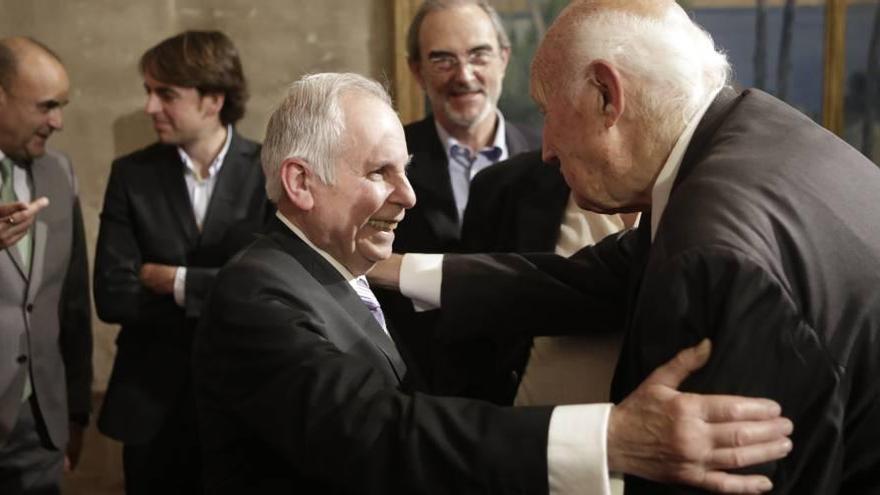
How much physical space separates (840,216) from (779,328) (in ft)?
0.74

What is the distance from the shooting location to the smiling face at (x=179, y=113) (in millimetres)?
3807

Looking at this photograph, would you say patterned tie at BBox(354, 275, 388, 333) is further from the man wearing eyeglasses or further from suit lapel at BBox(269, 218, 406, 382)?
the man wearing eyeglasses

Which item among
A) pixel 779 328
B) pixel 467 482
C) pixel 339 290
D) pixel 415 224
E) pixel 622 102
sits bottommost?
pixel 415 224

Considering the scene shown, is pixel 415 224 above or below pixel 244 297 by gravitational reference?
below

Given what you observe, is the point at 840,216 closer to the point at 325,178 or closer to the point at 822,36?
the point at 325,178

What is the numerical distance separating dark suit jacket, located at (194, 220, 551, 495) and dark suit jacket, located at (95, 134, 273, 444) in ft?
5.84

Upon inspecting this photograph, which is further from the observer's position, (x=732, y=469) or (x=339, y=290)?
(x=339, y=290)

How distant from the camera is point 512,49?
4.71m

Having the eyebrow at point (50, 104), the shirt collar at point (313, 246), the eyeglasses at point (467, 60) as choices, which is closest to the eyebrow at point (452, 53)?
the eyeglasses at point (467, 60)

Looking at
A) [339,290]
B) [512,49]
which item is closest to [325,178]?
[339,290]

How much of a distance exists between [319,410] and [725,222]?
646 millimetres

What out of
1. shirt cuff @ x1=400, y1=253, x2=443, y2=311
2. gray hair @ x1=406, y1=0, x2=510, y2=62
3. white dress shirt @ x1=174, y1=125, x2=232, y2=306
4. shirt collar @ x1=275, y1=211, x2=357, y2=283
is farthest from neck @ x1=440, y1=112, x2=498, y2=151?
shirt collar @ x1=275, y1=211, x2=357, y2=283

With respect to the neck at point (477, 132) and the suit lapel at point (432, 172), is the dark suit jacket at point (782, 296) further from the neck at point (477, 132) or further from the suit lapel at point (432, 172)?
the neck at point (477, 132)

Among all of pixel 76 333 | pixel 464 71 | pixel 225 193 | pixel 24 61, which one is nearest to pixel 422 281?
pixel 464 71
